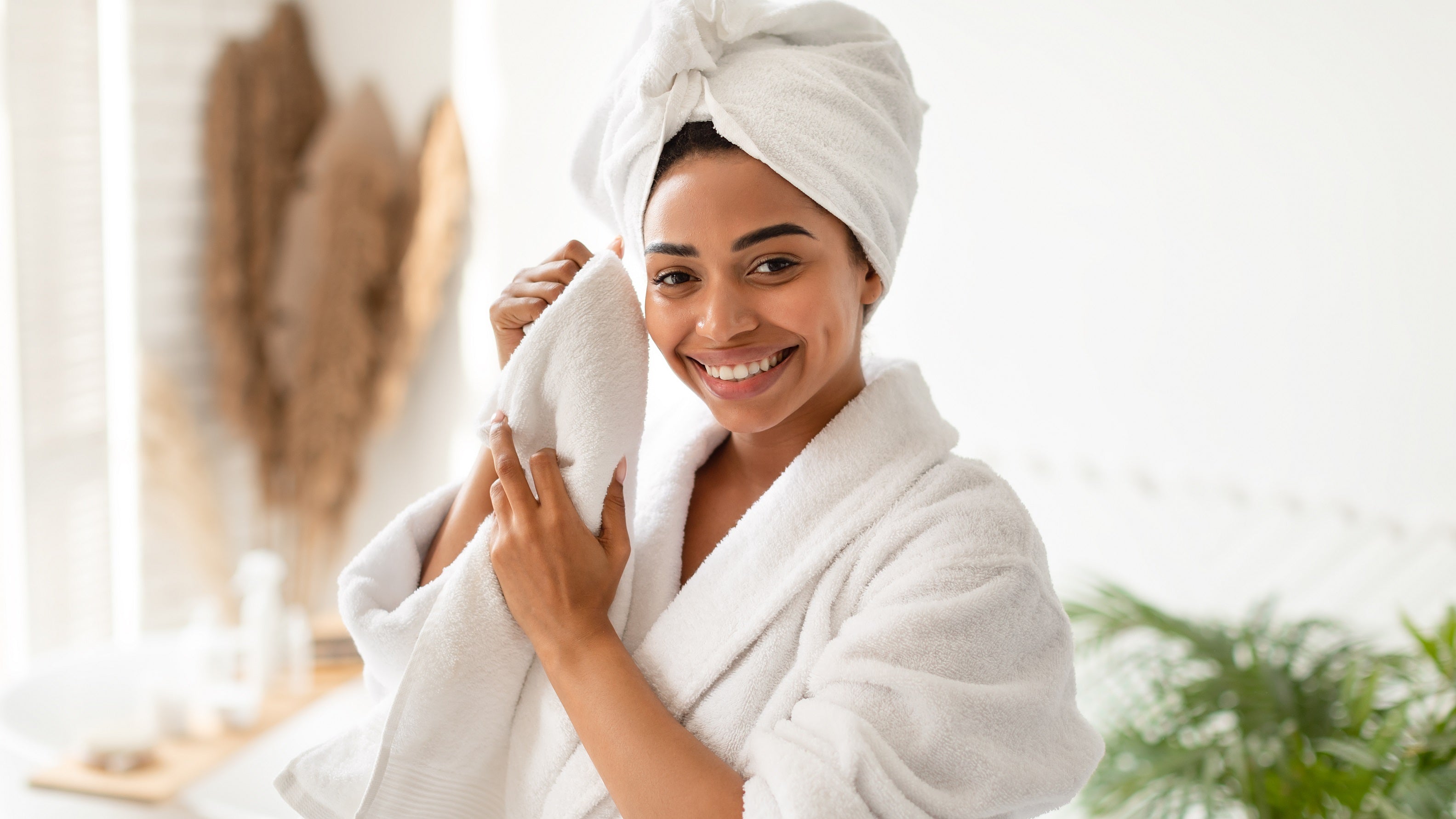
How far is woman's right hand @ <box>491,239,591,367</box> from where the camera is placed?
0.99 metres

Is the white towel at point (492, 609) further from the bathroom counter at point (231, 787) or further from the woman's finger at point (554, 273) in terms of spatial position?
the bathroom counter at point (231, 787)

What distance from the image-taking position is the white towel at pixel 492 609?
94 centimetres

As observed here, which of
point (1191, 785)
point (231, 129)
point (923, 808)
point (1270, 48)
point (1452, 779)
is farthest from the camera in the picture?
point (231, 129)

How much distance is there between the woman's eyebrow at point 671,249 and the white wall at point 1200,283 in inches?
54.4

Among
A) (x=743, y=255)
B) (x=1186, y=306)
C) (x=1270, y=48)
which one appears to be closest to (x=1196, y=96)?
(x=1270, y=48)

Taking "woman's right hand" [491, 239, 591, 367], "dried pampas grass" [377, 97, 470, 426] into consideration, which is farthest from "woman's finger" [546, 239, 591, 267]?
"dried pampas grass" [377, 97, 470, 426]

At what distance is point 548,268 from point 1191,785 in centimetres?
134

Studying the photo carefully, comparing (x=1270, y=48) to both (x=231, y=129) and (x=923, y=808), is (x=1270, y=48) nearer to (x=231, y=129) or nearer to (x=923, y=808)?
(x=923, y=808)

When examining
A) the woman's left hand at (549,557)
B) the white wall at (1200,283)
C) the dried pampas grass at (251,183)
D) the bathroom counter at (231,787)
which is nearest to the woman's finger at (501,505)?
the woman's left hand at (549,557)

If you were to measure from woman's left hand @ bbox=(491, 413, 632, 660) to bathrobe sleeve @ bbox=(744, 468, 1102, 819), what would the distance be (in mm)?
Answer: 173

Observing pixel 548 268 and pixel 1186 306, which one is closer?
pixel 548 268

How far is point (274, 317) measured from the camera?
2826mm

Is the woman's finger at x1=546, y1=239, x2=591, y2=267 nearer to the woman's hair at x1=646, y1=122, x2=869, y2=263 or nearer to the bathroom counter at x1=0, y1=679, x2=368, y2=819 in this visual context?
the woman's hair at x1=646, y1=122, x2=869, y2=263

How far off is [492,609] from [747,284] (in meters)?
0.33
